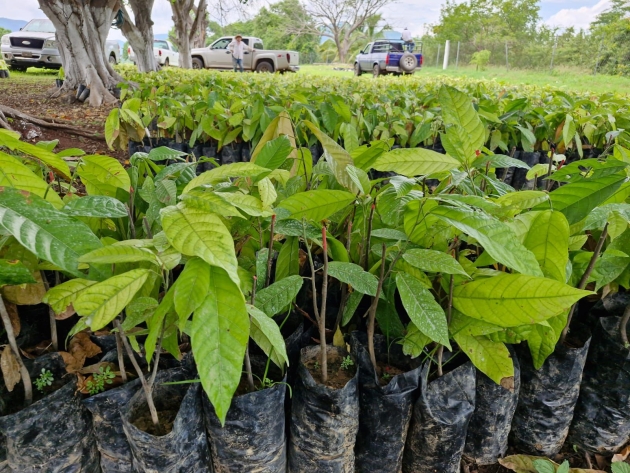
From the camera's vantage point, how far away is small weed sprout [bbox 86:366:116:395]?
1.05 meters

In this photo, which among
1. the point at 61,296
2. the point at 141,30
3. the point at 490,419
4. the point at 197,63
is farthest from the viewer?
the point at 197,63

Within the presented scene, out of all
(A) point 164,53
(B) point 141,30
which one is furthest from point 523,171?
(A) point 164,53

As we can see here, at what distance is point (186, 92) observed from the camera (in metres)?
4.65

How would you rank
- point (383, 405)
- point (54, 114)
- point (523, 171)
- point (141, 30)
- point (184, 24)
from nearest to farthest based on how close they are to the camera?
point (383, 405) < point (523, 171) < point (54, 114) < point (141, 30) < point (184, 24)

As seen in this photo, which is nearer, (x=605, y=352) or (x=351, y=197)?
(x=351, y=197)

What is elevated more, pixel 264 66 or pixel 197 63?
pixel 197 63

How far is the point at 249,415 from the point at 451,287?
1.83 ft

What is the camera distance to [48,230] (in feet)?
2.41

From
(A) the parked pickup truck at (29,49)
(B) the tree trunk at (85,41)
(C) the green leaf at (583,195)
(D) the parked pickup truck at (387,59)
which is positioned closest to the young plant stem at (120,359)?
(C) the green leaf at (583,195)

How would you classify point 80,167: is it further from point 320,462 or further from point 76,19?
point 76,19

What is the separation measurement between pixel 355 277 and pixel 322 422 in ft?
1.26

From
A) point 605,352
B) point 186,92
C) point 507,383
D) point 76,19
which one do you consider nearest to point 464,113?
point 507,383

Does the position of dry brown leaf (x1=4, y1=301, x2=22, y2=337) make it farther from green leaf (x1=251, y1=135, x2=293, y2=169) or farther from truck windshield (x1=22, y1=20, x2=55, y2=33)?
truck windshield (x1=22, y1=20, x2=55, y2=33)

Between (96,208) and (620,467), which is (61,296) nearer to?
(96,208)
